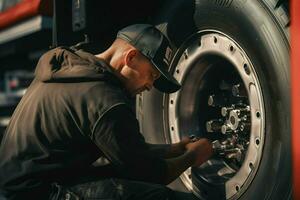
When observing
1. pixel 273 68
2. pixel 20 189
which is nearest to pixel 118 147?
pixel 20 189

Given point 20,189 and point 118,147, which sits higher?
point 118,147

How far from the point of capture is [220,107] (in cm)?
262

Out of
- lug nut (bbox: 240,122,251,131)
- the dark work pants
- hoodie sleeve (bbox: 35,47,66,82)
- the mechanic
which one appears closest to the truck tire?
lug nut (bbox: 240,122,251,131)

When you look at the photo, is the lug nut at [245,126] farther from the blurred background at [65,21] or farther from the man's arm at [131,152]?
the blurred background at [65,21]

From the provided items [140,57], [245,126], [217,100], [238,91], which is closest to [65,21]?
[140,57]

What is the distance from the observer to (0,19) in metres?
3.69

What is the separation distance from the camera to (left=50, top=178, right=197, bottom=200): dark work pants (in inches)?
91.0

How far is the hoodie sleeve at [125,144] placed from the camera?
2.16 meters

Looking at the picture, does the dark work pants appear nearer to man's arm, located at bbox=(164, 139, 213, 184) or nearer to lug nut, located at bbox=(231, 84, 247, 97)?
man's arm, located at bbox=(164, 139, 213, 184)

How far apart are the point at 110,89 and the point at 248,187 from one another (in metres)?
0.69

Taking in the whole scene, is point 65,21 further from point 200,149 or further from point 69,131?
point 200,149

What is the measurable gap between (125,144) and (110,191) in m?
0.26

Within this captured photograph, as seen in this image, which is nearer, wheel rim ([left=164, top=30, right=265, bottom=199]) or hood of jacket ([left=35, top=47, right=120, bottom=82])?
wheel rim ([left=164, top=30, right=265, bottom=199])

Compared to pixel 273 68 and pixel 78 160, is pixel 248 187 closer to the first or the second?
pixel 273 68
